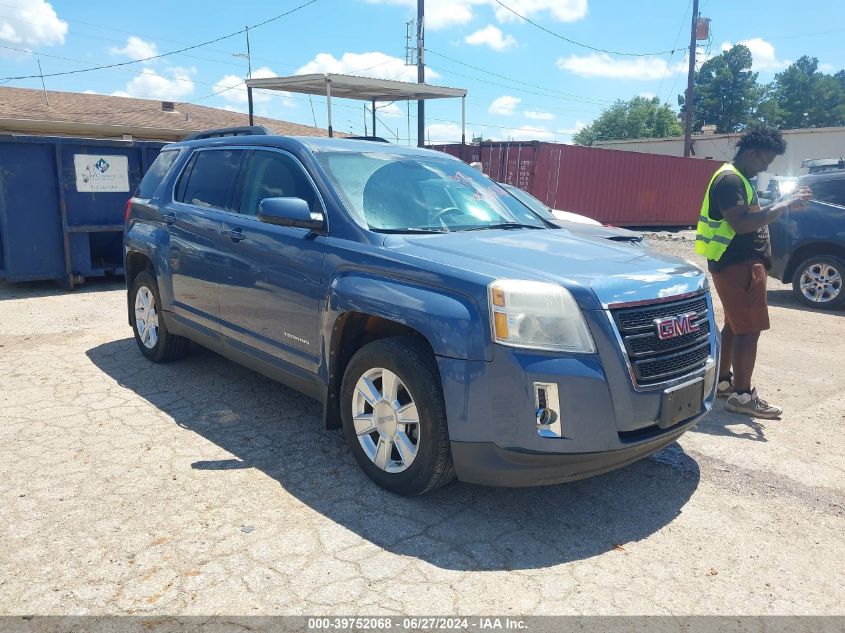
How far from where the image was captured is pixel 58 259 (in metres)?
9.05

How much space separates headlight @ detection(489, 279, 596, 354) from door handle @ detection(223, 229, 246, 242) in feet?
6.74

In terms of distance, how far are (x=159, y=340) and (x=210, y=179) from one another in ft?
4.95

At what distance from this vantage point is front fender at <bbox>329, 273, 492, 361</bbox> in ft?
9.72

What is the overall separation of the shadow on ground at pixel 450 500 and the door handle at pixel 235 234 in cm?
121

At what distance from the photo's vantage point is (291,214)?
3.67m

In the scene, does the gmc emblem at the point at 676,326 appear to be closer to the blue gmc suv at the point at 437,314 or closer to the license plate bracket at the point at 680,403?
the blue gmc suv at the point at 437,314

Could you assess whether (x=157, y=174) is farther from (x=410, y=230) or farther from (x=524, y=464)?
(x=524, y=464)

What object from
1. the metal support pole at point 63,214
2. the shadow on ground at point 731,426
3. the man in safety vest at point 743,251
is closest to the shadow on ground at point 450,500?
the shadow on ground at point 731,426

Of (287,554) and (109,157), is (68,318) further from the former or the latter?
(287,554)

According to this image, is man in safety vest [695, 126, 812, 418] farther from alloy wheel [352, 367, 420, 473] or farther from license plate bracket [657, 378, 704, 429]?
alloy wheel [352, 367, 420, 473]

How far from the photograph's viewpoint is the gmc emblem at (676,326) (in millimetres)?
3154

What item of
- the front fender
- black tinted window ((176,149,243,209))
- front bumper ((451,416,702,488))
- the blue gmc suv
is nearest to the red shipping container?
black tinted window ((176,149,243,209))

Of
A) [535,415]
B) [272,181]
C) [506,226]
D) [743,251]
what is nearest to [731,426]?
[743,251]

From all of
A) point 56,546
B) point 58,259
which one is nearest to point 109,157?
point 58,259
